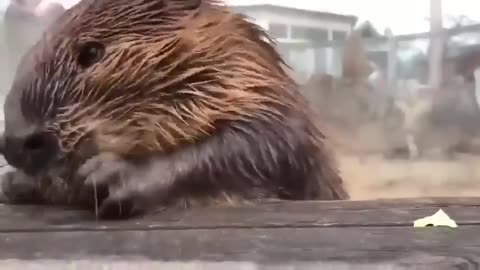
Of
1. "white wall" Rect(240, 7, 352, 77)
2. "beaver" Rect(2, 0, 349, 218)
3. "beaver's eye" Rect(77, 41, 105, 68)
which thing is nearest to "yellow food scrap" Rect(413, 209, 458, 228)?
"beaver" Rect(2, 0, 349, 218)

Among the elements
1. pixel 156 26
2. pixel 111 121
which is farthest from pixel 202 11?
pixel 111 121

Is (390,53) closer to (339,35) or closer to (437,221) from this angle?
(339,35)

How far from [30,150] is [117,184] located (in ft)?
0.42

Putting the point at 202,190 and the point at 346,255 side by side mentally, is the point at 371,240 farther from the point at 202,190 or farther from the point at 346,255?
the point at 202,190

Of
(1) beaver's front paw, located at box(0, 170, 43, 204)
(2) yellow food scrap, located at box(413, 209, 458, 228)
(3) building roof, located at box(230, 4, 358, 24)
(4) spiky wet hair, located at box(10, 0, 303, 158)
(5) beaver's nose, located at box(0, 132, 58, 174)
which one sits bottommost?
(2) yellow food scrap, located at box(413, 209, 458, 228)

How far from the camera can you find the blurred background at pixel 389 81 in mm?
907

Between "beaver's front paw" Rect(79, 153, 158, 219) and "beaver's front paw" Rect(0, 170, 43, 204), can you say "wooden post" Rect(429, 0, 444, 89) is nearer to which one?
"beaver's front paw" Rect(79, 153, 158, 219)

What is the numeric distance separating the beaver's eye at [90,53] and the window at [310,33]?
23cm

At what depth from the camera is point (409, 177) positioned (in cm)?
91

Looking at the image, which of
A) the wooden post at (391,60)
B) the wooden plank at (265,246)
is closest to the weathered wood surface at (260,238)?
the wooden plank at (265,246)

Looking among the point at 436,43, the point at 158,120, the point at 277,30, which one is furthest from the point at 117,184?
the point at 436,43

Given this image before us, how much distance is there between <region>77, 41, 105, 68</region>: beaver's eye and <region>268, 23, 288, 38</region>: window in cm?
20

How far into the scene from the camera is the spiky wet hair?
884 millimetres

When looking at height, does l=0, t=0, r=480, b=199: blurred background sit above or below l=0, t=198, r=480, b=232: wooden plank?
above
